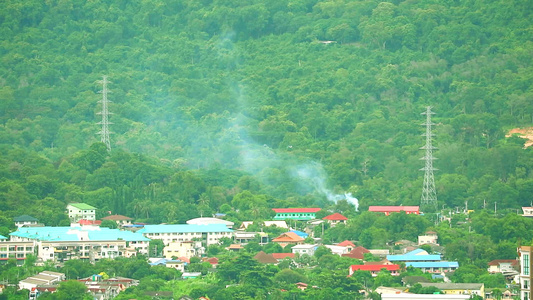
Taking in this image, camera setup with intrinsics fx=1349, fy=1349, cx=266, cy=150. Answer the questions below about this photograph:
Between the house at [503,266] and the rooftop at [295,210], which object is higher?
the rooftop at [295,210]

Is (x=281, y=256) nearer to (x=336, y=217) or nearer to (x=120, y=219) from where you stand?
(x=336, y=217)

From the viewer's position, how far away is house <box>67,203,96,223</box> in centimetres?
7231

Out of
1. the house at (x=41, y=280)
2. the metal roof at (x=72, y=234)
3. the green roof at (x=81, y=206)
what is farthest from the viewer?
the green roof at (x=81, y=206)

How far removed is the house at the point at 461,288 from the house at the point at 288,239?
13027mm

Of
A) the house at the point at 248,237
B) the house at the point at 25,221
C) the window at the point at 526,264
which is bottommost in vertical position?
the window at the point at 526,264

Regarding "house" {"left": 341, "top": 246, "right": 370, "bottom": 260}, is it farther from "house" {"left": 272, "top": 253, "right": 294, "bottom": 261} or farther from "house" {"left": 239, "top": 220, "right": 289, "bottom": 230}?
"house" {"left": 239, "top": 220, "right": 289, "bottom": 230}

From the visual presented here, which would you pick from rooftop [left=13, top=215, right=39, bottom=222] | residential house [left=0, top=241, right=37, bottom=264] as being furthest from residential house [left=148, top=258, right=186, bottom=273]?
rooftop [left=13, top=215, right=39, bottom=222]

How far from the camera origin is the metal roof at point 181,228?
69062 mm

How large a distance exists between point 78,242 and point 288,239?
1100 centimetres

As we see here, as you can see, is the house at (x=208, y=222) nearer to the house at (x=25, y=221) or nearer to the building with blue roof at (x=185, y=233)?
the building with blue roof at (x=185, y=233)

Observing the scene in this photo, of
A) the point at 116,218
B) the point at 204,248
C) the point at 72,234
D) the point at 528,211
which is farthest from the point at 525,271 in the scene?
the point at 116,218

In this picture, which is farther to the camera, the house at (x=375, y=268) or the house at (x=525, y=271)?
the house at (x=375, y=268)

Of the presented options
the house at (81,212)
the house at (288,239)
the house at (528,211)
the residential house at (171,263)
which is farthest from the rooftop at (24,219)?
the house at (528,211)

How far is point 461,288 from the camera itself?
55812mm
